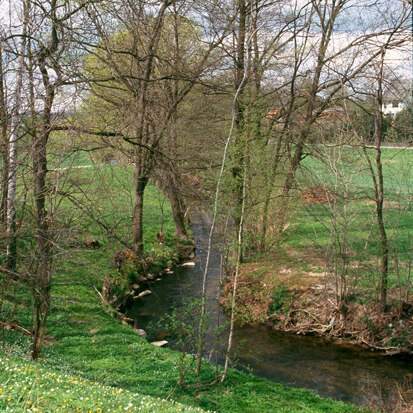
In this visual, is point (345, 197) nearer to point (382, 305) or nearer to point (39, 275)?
point (382, 305)

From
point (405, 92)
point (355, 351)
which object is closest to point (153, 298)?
point (355, 351)

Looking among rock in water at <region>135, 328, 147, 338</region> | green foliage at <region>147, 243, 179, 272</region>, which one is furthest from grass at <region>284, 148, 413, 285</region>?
→ green foliage at <region>147, 243, 179, 272</region>

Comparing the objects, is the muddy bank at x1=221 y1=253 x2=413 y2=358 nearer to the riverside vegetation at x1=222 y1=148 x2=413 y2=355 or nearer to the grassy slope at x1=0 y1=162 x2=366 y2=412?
the riverside vegetation at x1=222 y1=148 x2=413 y2=355

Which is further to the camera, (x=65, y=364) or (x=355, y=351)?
(x=355, y=351)

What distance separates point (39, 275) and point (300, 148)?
1100 centimetres

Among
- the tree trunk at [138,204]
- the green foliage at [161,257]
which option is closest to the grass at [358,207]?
the green foliage at [161,257]

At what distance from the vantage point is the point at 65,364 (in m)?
8.70

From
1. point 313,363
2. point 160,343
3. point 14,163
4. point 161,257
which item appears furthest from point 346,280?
point 14,163

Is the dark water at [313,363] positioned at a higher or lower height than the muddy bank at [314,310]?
lower

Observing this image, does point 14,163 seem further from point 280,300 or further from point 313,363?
point 280,300

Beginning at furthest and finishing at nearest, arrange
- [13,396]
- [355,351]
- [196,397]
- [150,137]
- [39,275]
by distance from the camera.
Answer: [150,137] < [355,351] < [196,397] < [39,275] < [13,396]

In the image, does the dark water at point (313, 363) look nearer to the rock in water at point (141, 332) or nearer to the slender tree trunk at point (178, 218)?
the rock in water at point (141, 332)


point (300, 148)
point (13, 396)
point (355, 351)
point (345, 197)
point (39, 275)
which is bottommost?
point (355, 351)

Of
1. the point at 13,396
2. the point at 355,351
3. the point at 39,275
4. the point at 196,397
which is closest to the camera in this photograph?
the point at 13,396
